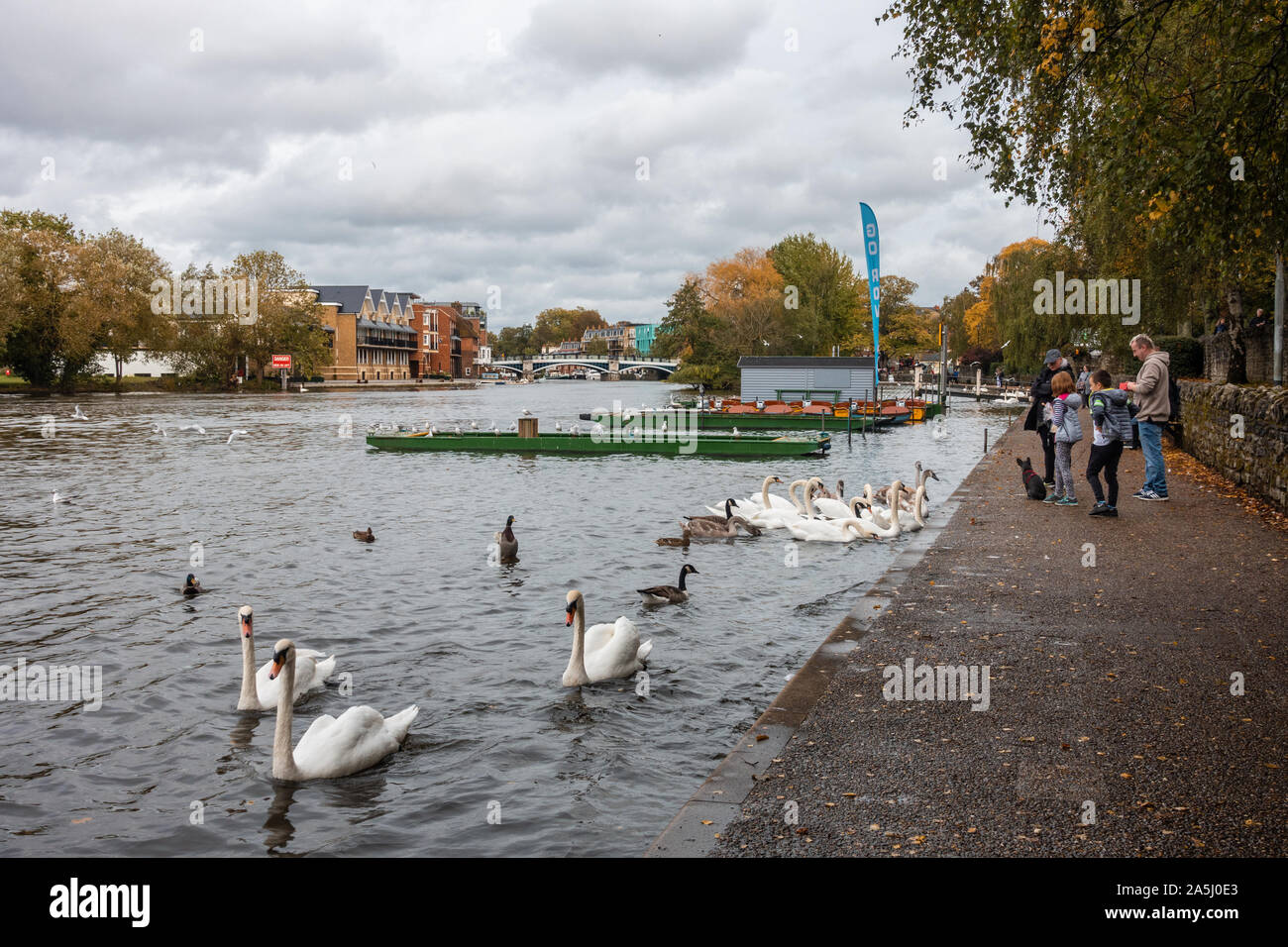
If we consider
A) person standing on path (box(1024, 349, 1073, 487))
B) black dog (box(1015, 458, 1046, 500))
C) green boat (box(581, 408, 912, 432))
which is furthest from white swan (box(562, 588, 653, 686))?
green boat (box(581, 408, 912, 432))

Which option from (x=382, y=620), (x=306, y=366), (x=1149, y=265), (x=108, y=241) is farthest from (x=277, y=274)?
(x=382, y=620)

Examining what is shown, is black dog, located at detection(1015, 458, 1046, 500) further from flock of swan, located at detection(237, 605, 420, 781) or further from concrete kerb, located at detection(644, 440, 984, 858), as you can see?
flock of swan, located at detection(237, 605, 420, 781)

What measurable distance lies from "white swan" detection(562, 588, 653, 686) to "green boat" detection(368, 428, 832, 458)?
970 inches

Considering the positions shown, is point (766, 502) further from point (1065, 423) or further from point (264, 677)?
point (264, 677)

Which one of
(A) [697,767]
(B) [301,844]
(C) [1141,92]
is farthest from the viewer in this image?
(C) [1141,92]

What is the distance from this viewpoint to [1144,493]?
634 inches

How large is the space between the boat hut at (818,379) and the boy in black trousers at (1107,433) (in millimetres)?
41134

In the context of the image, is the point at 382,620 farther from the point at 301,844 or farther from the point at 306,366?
the point at 306,366

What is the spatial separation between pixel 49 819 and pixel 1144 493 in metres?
16.0

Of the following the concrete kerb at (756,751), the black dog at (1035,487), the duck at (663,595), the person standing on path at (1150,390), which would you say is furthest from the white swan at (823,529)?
the concrete kerb at (756,751)

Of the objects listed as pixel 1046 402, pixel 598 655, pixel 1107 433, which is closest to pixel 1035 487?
pixel 1046 402

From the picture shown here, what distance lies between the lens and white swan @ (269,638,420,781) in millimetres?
7176

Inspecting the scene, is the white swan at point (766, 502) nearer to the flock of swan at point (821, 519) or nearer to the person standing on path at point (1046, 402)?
the flock of swan at point (821, 519)
